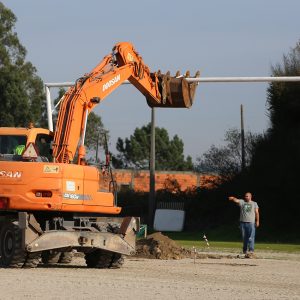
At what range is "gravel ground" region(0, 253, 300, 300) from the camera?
1628 cm

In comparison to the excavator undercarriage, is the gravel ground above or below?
below

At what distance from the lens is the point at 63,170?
2153cm

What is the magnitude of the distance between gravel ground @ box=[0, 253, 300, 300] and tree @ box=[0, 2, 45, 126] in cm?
4907

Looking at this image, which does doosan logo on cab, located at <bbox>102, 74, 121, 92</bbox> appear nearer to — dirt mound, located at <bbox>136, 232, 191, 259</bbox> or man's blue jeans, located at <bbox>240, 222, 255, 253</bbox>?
dirt mound, located at <bbox>136, 232, 191, 259</bbox>

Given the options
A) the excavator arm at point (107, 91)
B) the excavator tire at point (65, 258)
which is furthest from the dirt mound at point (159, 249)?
the excavator arm at point (107, 91)

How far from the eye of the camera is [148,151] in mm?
117875

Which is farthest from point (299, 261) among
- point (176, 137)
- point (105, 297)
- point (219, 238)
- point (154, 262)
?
point (176, 137)

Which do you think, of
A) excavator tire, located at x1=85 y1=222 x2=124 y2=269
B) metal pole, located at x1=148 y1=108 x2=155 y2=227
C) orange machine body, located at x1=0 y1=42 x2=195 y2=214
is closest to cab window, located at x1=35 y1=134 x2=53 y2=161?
orange machine body, located at x1=0 y1=42 x2=195 y2=214

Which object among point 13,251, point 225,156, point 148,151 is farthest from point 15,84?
point 13,251

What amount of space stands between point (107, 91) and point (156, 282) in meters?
6.54

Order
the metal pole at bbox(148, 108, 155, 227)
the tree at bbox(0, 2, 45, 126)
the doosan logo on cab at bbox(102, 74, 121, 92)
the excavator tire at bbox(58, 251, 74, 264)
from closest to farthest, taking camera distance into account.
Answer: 1. the doosan logo on cab at bbox(102, 74, 121, 92)
2. the excavator tire at bbox(58, 251, 74, 264)
3. the metal pole at bbox(148, 108, 155, 227)
4. the tree at bbox(0, 2, 45, 126)

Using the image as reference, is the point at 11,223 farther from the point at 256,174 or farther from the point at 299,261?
the point at 256,174

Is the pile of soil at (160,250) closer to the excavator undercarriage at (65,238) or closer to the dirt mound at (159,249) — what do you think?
the dirt mound at (159,249)

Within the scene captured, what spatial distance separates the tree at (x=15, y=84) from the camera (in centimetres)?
7362
